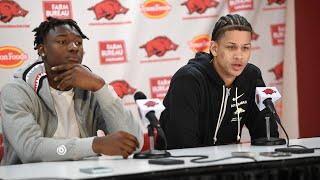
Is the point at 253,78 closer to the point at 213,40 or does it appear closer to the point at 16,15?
the point at 213,40

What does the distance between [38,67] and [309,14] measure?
2889 mm

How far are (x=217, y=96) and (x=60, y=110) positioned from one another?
91 cm

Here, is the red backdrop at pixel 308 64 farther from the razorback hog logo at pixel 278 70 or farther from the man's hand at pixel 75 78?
the man's hand at pixel 75 78

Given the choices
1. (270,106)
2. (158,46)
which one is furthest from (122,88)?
(270,106)

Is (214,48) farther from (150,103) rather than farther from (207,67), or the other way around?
(150,103)

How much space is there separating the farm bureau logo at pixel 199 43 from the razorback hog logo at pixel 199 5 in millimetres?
187

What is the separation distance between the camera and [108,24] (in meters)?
4.64

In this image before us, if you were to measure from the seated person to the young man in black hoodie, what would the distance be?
1.03 feet

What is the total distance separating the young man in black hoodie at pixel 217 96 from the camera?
3488 mm

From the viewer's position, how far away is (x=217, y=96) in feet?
12.0

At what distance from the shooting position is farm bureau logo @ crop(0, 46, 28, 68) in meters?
4.28

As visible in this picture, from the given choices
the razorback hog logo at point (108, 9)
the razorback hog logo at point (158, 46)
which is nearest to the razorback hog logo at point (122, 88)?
the razorback hog logo at point (158, 46)

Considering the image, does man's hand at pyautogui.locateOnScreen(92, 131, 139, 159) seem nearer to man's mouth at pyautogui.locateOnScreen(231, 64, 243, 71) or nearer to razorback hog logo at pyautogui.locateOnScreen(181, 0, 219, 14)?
man's mouth at pyautogui.locateOnScreen(231, 64, 243, 71)

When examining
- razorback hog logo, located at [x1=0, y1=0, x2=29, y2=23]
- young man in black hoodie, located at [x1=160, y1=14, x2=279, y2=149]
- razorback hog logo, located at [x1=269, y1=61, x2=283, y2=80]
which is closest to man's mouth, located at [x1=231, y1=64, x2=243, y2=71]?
young man in black hoodie, located at [x1=160, y1=14, x2=279, y2=149]
